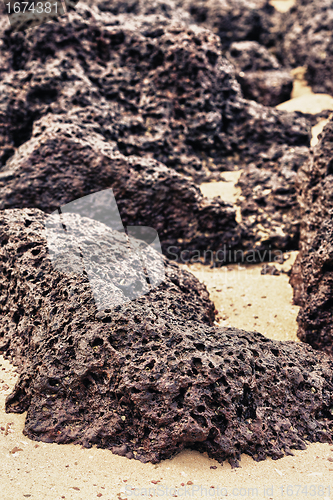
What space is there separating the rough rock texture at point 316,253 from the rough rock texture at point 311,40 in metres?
8.39

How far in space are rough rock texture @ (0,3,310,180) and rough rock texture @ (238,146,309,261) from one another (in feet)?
2.87

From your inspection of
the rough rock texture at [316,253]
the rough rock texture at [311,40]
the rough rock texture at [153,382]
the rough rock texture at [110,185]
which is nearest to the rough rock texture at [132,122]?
the rough rock texture at [110,185]

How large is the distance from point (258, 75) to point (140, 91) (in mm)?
6115

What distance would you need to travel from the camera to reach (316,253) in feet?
11.5

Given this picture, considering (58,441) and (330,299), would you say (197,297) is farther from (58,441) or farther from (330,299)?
(58,441)

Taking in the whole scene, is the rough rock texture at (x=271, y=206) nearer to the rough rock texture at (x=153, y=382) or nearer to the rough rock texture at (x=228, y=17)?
the rough rock texture at (x=153, y=382)

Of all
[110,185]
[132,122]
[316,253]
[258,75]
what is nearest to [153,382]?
[316,253]

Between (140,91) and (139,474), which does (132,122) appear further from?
(139,474)

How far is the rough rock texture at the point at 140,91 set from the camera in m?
5.34

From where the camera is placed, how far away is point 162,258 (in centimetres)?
336

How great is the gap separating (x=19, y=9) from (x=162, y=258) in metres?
4.45

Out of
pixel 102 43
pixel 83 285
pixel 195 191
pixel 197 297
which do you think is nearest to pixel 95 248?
pixel 83 285

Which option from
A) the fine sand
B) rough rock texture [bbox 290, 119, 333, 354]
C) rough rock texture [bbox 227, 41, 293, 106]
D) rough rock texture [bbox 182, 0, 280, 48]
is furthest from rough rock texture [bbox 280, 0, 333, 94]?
the fine sand

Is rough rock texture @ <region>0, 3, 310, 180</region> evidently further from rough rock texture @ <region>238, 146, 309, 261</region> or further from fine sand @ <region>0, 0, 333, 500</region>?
fine sand @ <region>0, 0, 333, 500</region>
